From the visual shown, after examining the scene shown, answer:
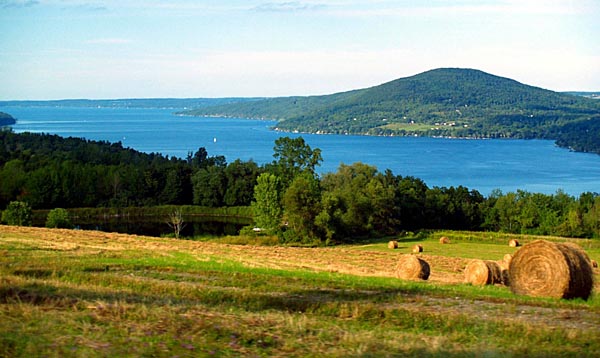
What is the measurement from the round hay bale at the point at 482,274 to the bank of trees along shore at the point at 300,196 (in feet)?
117

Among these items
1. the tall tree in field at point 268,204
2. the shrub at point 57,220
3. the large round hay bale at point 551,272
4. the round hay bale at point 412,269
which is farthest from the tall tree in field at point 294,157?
the large round hay bale at point 551,272

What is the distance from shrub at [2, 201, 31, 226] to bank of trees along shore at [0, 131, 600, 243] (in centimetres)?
1559

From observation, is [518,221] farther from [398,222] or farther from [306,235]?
[306,235]

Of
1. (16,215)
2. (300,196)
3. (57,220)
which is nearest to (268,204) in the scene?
(300,196)

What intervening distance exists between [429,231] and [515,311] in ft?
169

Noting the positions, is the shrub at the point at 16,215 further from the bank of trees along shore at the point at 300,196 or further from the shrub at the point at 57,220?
the bank of trees along shore at the point at 300,196

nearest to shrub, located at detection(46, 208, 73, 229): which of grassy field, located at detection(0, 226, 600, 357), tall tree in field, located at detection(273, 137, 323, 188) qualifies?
tall tree in field, located at detection(273, 137, 323, 188)

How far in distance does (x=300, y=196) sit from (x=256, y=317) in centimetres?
4770

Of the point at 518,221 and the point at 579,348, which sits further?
the point at 518,221

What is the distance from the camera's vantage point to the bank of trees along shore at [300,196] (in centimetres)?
5997

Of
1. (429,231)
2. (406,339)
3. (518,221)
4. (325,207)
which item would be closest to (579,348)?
(406,339)

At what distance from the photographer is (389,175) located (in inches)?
2936

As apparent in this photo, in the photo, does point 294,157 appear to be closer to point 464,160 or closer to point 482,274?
point 482,274

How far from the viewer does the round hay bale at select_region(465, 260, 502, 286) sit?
19609 mm
